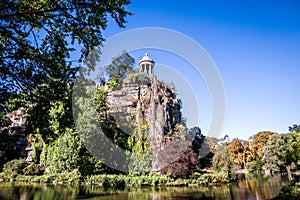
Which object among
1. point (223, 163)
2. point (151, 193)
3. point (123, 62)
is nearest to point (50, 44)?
point (151, 193)

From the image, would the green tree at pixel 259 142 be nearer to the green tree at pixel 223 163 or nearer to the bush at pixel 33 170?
the green tree at pixel 223 163

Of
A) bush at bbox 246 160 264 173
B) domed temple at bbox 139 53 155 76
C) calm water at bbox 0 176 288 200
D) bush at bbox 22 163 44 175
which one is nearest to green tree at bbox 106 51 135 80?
domed temple at bbox 139 53 155 76

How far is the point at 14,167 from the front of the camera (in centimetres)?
2322

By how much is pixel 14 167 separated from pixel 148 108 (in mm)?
16043

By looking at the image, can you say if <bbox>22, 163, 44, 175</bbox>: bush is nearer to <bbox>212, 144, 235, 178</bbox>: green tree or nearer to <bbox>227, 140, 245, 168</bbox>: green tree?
<bbox>212, 144, 235, 178</bbox>: green tree

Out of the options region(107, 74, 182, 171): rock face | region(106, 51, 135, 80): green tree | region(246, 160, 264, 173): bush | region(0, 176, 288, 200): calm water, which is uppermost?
region(106, 51, 135, 80): green tree

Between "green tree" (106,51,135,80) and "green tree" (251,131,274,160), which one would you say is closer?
"green tree" (106,51,135,80)

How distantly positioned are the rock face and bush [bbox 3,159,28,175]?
11056mm

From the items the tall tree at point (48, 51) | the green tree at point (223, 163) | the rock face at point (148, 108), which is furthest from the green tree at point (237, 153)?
the tall tree at point (48, 51)

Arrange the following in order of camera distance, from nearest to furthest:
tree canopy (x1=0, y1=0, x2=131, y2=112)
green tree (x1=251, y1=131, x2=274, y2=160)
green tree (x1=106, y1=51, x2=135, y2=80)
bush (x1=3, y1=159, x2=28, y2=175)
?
tree canopy (x1=0, y1=0, x2=131, y2=112) < bush (x1=3, y1=159, x2=28, y2=175) < green tree (x1=106, y1=51, x2=135, y2=80) < green tree (x1=251, y1=131, x2=274, y2=160)

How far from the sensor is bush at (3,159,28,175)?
75.3 ft

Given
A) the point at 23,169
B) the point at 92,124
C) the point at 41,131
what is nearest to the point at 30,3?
the point at 41,131

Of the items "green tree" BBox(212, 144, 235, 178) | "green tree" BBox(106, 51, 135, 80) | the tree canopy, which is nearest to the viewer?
the tree canopy

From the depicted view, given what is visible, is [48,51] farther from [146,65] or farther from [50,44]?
[146,65]
